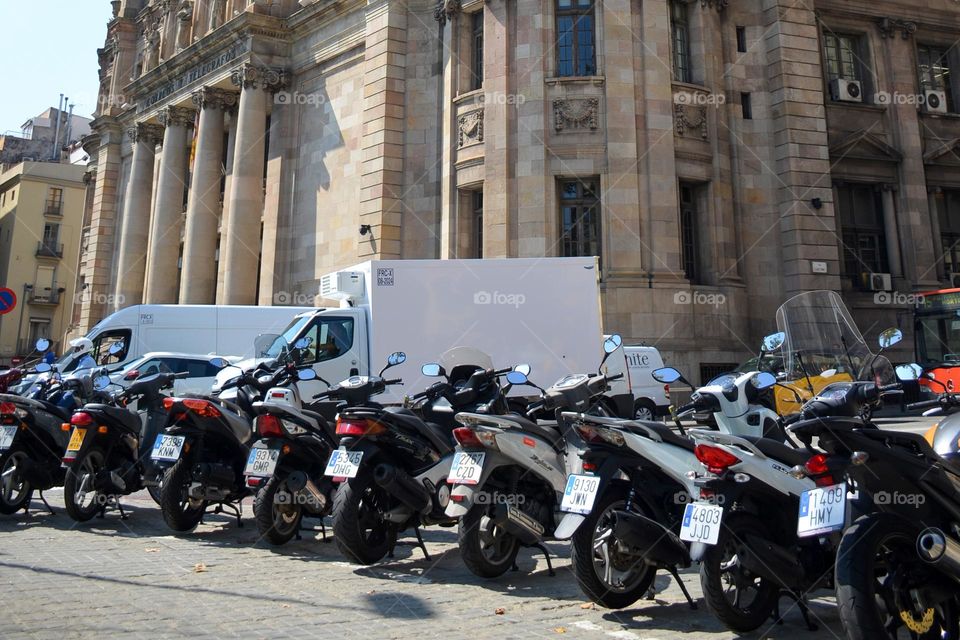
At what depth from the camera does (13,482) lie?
334 inches

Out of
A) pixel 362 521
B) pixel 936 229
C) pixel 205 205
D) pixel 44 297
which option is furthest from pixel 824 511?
pixel 44 297

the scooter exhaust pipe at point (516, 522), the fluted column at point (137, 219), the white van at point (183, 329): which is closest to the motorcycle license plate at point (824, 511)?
the scooter exhaust pipe at point (516, 522)

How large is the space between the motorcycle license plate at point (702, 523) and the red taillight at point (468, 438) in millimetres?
1890

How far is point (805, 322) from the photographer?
13.2 meters

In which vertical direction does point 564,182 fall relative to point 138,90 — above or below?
below

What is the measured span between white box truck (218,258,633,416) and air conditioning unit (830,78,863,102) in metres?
15.1

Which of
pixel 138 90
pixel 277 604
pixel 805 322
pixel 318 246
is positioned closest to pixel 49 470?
pixel 277 604

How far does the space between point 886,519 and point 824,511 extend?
32 centimetres

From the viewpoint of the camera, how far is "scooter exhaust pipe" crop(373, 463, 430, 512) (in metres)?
6.28

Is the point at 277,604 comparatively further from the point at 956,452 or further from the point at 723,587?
the point at 956,452

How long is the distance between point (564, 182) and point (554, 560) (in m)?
14.8

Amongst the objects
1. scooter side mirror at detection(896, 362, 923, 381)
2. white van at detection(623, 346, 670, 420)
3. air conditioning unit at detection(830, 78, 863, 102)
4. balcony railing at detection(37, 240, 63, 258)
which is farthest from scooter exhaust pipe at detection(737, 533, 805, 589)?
balcony railing at detection(37, 240, 63, 258)

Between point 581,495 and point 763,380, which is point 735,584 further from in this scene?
point 763,380

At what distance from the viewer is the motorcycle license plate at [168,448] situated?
7457 millimetres
